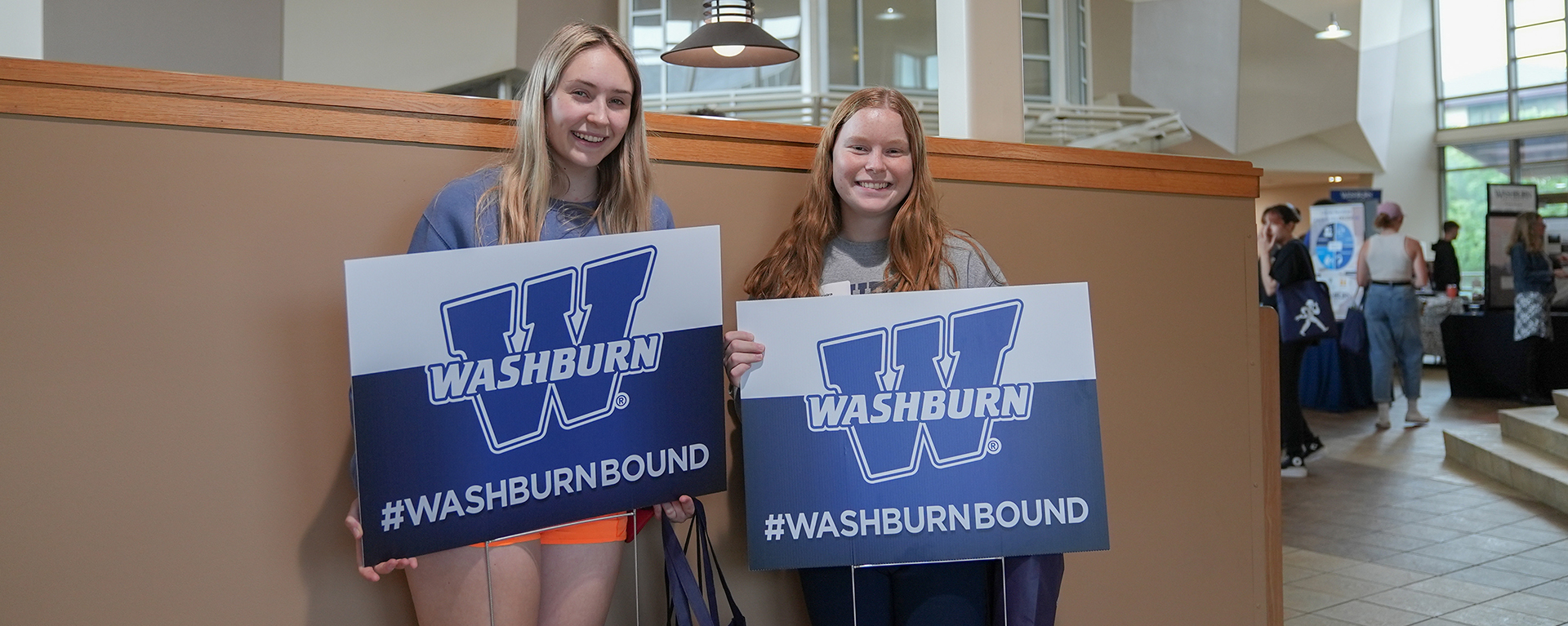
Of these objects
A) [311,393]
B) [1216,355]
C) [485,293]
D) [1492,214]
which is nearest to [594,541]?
[485,293]

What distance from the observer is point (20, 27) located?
1.86 m

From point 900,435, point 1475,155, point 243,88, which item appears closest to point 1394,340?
point 900,435

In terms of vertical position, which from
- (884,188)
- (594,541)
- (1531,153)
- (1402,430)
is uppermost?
(1531,153)

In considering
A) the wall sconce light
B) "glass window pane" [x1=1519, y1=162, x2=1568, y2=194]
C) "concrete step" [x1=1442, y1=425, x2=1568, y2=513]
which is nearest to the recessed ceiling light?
the wall sconce light

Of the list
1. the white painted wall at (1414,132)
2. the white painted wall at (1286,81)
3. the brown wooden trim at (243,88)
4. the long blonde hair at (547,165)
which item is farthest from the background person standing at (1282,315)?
the white painted wall at (1414,132)

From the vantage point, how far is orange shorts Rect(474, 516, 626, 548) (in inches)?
60.0

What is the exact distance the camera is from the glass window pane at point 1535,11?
15227 millimetres

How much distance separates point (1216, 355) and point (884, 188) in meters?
1.21

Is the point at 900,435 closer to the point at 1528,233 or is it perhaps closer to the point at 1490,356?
the point at 1528,233

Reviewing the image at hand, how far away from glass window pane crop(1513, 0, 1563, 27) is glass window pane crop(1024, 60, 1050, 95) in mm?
10615

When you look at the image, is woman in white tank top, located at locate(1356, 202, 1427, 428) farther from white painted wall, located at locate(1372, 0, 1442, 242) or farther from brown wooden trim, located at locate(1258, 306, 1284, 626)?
white painted wall, located at locate(1372, 0, 1442, 242)

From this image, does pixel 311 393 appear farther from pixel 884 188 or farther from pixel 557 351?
pixel 884 188

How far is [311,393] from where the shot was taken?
5.39ft

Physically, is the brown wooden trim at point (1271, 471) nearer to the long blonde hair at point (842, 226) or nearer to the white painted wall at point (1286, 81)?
the long blonde hair at point (842, 226)
